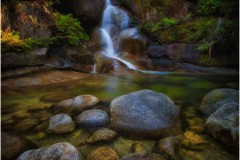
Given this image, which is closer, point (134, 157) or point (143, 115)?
point (134, 157)

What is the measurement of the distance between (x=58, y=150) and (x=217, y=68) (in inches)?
317

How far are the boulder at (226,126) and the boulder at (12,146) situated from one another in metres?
2.79

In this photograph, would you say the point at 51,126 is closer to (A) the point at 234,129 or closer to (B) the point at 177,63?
(A) the point at 234,129

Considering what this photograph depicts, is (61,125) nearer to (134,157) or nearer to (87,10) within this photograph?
(134,157)

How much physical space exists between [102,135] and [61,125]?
2.55 feet

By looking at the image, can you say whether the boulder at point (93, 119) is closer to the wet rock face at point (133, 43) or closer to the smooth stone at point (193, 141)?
the smooth stone at point (193, 141)

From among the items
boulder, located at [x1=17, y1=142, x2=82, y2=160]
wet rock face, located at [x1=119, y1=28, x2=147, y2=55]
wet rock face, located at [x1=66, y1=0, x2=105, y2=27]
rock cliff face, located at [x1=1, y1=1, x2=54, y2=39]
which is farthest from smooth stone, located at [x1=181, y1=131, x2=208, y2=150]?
wet rock face, located at [x1=66, y1=0, x2=105, y2=27]

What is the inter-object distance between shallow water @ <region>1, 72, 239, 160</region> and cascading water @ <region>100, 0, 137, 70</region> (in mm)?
3476

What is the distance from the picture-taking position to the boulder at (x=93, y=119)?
12.2 ft

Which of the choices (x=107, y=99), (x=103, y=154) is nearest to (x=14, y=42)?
(x=107, y=99)

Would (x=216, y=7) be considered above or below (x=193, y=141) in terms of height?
above

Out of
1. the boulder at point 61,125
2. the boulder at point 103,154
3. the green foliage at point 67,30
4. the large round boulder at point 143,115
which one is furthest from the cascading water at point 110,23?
the boulder at point 103,154

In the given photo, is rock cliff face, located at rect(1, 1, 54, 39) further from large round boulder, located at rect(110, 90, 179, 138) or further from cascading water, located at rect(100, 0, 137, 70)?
large round boulder, located at rect(110, 90, 179, 138)

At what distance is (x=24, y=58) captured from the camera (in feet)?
23.9
